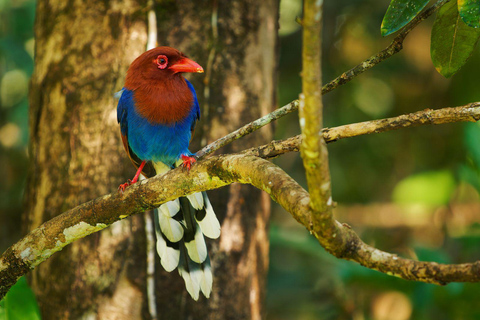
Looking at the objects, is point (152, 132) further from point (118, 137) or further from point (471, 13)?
point (471, 13)

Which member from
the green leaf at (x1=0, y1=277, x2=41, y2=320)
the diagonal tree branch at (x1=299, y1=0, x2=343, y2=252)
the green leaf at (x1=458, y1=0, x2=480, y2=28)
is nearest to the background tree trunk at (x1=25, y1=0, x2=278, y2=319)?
the green leaf at (x1=0, y1=277, x2=41, y2=320)

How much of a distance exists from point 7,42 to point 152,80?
3.18 m

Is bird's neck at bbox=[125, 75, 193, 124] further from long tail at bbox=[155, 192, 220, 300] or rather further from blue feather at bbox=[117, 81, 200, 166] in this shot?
long tail at bbox=[155, 192, 220, 300]

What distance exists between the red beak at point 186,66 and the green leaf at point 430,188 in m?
3.58

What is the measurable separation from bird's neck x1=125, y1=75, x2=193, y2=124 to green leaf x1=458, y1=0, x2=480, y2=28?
77.4 inches

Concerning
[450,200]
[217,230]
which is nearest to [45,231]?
[217,230]

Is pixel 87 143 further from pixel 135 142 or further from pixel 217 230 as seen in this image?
pixel 217 230

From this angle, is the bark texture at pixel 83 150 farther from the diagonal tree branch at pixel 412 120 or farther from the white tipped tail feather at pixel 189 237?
the diagonal tree branch at pixel 412 120

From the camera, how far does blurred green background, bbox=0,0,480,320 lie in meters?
6.00

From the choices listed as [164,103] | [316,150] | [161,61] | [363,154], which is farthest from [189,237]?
[363,154]

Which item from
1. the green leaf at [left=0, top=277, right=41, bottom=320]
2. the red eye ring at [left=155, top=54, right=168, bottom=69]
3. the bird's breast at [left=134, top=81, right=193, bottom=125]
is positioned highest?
the red eye ring at [left=155, top=54, right=168, bottom=69]

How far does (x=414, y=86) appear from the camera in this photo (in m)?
6.87

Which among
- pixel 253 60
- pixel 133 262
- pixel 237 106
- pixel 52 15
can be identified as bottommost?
pixel 133 262

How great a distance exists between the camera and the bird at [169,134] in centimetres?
322
